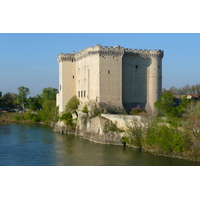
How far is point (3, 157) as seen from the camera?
23.1 meters

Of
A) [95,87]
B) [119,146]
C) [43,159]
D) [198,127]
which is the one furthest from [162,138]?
[95,87]

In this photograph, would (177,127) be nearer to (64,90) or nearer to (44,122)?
Answer: (64,90)

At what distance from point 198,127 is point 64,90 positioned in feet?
75.5

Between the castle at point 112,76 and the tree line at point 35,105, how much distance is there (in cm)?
622

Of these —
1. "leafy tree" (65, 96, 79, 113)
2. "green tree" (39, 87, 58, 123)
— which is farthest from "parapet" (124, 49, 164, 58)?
"green tree" (39, 87, 58, 123)

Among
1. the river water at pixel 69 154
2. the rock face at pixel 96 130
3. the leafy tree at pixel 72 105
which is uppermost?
the leafy tree at pixel 72 105

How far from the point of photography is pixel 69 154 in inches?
975

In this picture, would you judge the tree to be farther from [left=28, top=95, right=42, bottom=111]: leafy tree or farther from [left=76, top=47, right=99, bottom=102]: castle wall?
[left=76, top=47, right=99, bottom=102]: castle wall

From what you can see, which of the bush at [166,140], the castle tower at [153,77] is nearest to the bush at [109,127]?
the bush at [166,140]

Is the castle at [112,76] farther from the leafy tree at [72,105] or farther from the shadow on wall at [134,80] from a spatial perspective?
the leafy tree at [72,105]

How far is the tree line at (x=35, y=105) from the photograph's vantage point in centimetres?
4944

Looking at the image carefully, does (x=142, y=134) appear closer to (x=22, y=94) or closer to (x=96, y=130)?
(x=96, y=130)

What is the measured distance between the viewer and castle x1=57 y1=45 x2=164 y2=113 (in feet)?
119

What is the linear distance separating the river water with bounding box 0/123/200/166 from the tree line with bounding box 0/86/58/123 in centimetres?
1518
